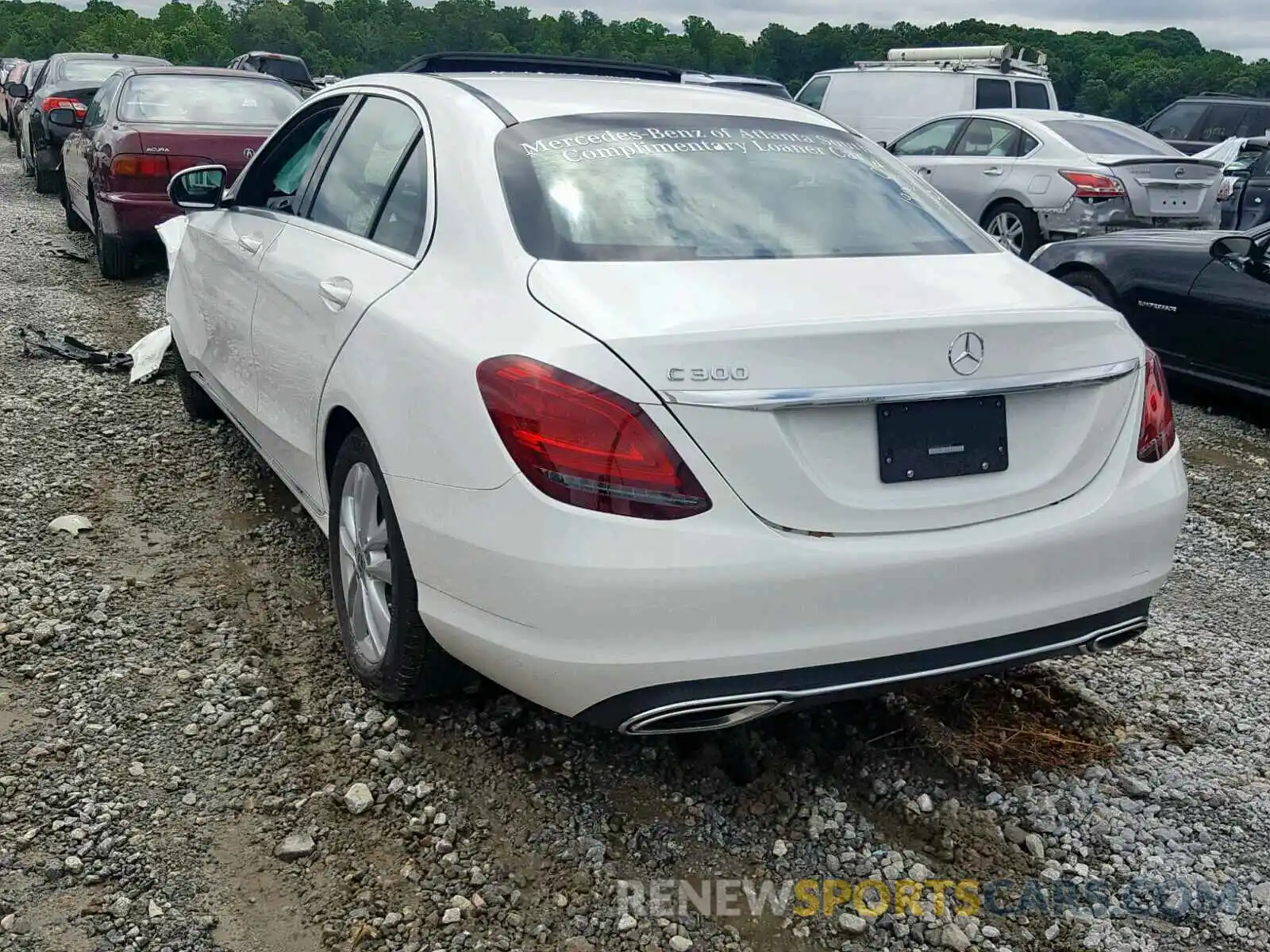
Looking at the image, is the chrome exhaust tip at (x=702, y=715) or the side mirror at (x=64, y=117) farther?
the side mirror at (x=64, y=117)

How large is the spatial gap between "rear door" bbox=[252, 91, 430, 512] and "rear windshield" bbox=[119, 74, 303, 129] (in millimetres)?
5720

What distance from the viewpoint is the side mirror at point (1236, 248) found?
6070 mm

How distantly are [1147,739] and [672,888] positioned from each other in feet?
4.61

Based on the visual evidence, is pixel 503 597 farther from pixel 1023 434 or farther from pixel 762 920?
pixel 1023 434

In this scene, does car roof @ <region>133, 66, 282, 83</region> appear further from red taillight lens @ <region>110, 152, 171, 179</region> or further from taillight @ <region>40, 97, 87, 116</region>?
taillight @ <region>40, 97, 87, 116</region>

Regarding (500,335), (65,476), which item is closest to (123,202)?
(65,476)


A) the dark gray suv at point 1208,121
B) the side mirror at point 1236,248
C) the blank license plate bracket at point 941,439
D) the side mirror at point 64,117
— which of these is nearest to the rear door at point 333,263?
the blank license plate bracket at point 941,439

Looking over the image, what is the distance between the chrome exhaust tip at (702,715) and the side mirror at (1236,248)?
4739mm

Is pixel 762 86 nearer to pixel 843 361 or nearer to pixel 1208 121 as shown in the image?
pixel 1208 121

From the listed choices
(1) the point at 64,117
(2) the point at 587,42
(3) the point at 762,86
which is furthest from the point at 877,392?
(2) the point at 587,42

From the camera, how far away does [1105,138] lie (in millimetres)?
10906

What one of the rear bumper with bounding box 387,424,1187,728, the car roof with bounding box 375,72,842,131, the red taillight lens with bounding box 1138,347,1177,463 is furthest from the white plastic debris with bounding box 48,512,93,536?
the red taillight lens with bounding box 1138,347,1177,463

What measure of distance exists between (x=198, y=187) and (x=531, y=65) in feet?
5.31

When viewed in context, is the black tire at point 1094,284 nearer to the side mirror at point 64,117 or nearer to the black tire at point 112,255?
the black tire at point 112,255
